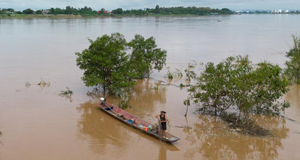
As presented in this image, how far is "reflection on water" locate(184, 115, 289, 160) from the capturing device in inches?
373

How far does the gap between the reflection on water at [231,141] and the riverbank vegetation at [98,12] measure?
9038 cm

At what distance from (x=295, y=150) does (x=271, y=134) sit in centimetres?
123

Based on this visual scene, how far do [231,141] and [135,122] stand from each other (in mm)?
3362

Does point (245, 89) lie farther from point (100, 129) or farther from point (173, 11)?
point (173, 11)

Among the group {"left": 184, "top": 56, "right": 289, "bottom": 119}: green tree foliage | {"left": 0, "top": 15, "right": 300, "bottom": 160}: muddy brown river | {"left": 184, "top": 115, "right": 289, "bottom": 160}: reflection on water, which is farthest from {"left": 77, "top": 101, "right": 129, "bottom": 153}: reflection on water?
{"left": 184, "top": 56, "right": 289, "bottom": 119}: green tree foliage

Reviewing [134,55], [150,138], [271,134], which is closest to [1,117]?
[150,138]

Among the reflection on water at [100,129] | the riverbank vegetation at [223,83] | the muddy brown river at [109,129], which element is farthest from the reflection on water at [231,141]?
the reflection on water at [100,129]

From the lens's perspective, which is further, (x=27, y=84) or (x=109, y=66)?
(x=27, y=84)

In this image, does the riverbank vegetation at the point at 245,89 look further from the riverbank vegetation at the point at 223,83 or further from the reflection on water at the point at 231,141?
the reflection on water at the point at 231,141

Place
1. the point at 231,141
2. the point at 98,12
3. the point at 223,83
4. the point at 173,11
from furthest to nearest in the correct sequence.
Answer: the point at 173,11
the point at 98,12
the point at 223,83
the point at 231,141

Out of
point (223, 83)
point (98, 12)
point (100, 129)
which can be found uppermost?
point (98, 12)

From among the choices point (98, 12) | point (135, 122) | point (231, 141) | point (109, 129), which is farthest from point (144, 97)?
point (98, 12)

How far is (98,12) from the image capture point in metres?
114

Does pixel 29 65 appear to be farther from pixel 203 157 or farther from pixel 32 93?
pixel 203 157
